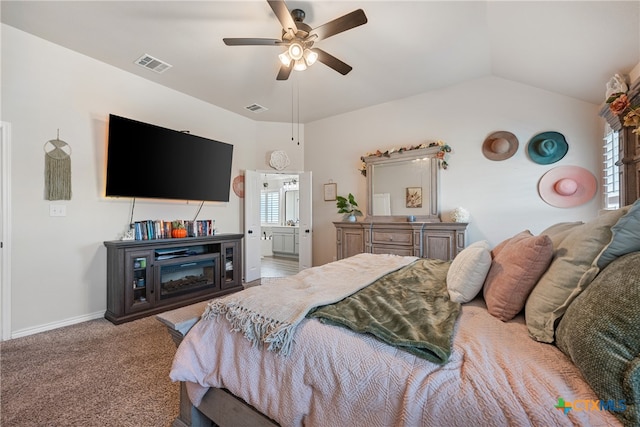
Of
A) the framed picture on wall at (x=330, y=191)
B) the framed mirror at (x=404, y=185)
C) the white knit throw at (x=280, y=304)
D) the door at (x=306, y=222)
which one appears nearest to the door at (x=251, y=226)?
the door at (x=306, y=222)

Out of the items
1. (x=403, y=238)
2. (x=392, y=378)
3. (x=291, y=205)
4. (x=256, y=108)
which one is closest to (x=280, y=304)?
(x=392, y=378)

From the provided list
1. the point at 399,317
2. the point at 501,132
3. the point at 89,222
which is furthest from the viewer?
the point at 501,132

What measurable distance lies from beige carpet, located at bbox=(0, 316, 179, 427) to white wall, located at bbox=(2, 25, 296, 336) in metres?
0.40

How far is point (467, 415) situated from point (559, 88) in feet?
12.7

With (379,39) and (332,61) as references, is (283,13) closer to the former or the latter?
(332,61)

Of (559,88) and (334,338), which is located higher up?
(559,88)

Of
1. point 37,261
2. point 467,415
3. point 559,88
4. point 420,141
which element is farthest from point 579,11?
point 37,261

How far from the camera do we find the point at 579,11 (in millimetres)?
2021

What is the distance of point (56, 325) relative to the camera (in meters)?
2.78

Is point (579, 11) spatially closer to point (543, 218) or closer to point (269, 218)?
point (543, 218)

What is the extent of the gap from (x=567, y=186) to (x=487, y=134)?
3.56ft

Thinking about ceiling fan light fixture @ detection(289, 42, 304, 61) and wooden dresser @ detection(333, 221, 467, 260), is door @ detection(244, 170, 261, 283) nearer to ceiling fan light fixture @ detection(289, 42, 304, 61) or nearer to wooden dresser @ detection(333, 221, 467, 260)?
wooden dresser @ detection(333, 221, 467, 260)

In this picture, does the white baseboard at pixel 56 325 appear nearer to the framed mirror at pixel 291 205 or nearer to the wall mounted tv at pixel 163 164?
the wall mounted tv at pixel 163 164

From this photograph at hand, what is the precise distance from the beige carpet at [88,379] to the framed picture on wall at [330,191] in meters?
3.25
